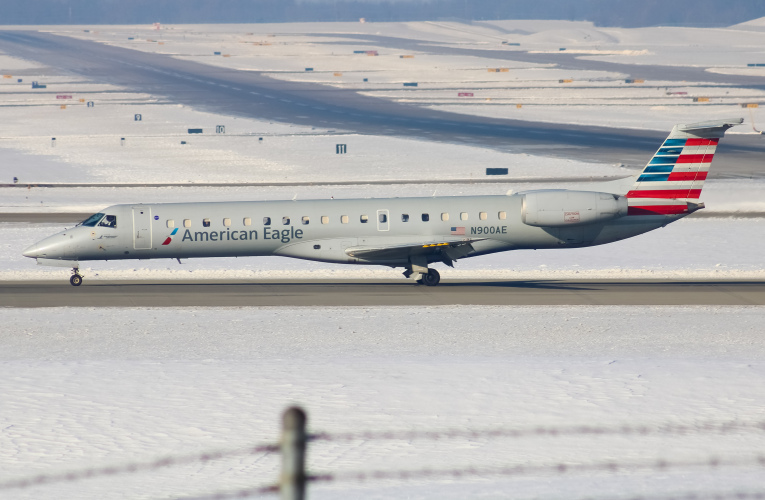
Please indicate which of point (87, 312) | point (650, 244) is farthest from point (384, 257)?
point (650, 244)

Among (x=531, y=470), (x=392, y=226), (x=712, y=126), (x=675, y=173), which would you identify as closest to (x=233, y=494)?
(x=531, y=470)

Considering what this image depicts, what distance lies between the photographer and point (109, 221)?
36.8 m

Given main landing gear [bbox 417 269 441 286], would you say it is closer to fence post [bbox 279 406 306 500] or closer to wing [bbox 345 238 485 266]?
wing [bbox 345 238 485 266]

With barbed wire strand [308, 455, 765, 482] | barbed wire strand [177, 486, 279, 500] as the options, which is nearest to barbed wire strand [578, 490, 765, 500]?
barbed wire strand [308, 455, 765, 482]

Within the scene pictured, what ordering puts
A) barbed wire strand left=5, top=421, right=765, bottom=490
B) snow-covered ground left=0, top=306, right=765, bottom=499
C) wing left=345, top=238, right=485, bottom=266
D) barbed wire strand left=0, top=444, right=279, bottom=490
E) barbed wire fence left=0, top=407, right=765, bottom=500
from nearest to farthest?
1. barbed wire fence left=0, top=407, right=765, bottom=500
2. barbed wire strand left=0, top=444, right=279, bottom=490
3. snow-covered ground left=0, top=306, right=765, bottom=499
4. barbed wire strand left=5, top=421, right=765, bottom=490
5. wing left=345, top=238, right=485, bottom=266

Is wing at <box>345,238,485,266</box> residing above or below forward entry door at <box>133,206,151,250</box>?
below

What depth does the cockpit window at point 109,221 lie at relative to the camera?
3672cm

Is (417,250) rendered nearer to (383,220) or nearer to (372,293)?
(383,220)

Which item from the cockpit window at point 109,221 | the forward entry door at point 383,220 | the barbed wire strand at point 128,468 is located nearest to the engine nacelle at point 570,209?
the forward entry door at point 383,220

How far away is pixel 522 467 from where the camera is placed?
16953mm

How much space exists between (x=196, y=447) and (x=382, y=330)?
442 inches

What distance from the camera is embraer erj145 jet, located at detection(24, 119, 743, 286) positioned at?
3644 centimetres

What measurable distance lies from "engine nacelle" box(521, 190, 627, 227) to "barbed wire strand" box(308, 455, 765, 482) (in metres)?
19.4

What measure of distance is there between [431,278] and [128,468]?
20804 mm
